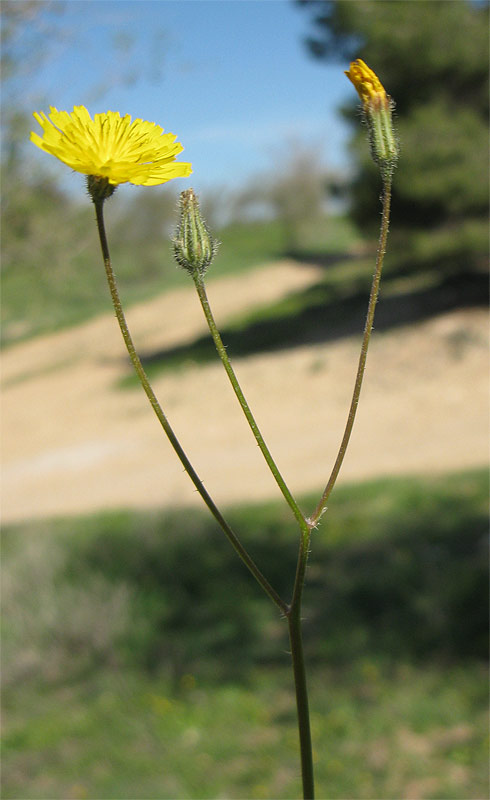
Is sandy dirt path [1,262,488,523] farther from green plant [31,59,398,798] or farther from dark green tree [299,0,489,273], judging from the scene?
green plant [31,59,398,798]

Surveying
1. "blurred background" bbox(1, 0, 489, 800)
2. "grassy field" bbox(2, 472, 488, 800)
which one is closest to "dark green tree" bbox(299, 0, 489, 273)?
"blurred background" bbox(1, 0, 489, 800)

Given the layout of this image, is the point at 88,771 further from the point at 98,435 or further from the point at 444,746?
the point at 98,435

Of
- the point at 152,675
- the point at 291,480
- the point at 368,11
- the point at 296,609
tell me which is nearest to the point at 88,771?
the point at 152,675

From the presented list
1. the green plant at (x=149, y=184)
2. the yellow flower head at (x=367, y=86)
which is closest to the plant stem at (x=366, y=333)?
the green plant at (x=149, y=184)

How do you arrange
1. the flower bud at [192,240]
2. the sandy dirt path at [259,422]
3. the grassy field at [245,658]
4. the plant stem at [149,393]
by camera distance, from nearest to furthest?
the plant stem at [149,393] < the flower bud at [192,240] < the grassy field at [245,658] < the sandy dirt path at [259,422]

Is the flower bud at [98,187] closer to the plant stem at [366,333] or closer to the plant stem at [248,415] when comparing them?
the plant stem at [248,415]

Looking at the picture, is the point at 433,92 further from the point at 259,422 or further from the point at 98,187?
the point at 98,187
